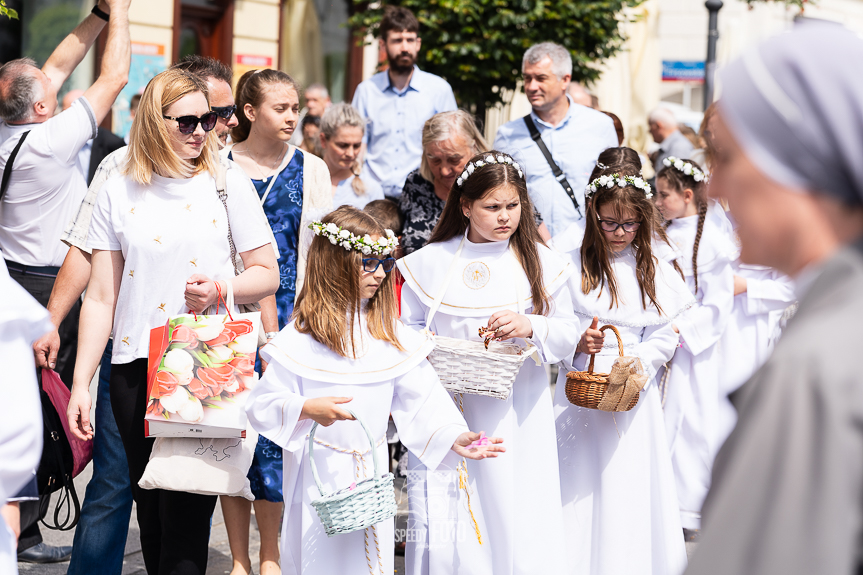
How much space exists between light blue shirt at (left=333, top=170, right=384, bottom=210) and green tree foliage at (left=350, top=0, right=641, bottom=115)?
334 centimetres

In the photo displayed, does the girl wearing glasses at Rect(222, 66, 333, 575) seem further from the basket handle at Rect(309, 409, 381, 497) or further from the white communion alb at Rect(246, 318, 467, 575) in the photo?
the basket handle at Rect(309, 409, 381, 497)

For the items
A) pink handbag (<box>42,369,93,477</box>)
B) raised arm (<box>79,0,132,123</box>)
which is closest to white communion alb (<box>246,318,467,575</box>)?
pink handbag (<box>42,369,93,477</box>)

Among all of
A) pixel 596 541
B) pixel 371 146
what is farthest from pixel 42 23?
pixel 596 541

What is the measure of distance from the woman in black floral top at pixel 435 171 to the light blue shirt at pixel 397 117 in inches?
77.7

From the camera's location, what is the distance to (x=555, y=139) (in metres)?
6.15

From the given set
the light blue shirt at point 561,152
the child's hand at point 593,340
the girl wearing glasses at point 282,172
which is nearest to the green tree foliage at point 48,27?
the light blue shirt at point 561,152

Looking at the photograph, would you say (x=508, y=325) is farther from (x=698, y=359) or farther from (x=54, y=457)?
(x=698, y=359)

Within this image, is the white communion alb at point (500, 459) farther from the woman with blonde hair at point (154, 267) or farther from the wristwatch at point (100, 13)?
the wristwatch at point (100, 13)

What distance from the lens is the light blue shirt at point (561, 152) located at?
19.4 feet

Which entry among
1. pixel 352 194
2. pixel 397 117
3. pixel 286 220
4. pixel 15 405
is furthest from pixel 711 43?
pixel 15 405

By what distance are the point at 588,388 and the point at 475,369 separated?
0.59m

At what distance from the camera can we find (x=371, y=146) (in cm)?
740

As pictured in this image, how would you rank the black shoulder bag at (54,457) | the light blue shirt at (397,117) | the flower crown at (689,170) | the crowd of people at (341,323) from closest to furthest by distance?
the crowd of people at (341,323) < the black shoulder bag at (54,457) < the flower crown at (689,170) < the light blue shirt at (397,117)

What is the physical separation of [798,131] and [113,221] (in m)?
2.84
